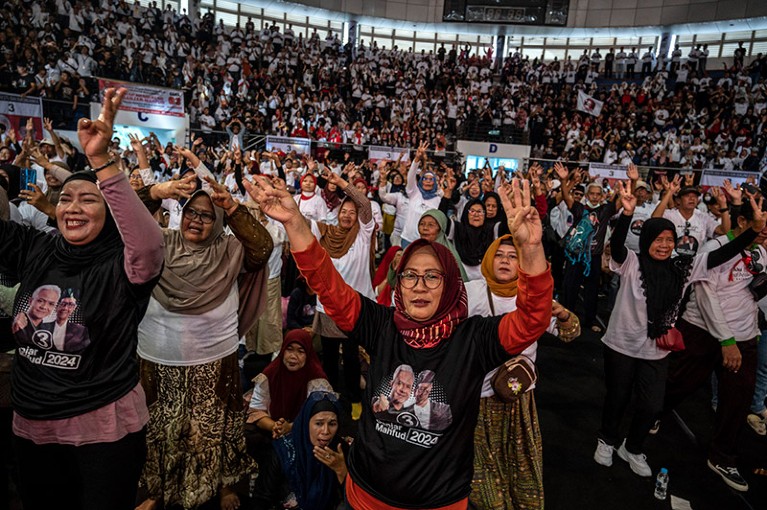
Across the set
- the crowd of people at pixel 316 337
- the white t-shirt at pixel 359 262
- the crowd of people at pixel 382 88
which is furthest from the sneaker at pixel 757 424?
the crowd of people at pixel 382 88

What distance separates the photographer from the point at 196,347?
2418 millimetres

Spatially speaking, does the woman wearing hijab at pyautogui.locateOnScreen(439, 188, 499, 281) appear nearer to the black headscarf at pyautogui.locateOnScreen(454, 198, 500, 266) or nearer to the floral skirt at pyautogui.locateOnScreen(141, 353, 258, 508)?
the black headscarf at pyautogui.locateOnScreen(454, 198, 500, 266)

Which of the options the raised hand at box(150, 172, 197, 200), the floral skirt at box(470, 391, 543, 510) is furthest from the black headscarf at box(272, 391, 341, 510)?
the raised hand at box(150, 172, 197, 200)

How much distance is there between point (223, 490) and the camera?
105 inches

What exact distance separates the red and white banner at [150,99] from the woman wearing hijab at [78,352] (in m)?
10.2

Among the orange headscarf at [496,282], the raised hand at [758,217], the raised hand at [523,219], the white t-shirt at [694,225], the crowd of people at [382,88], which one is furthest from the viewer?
the crowd of people at [382,88]

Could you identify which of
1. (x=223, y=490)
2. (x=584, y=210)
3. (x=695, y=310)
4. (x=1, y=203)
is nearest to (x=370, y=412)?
(x=223, y=490)

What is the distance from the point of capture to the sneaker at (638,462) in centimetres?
317

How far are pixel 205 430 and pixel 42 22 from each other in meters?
14.3

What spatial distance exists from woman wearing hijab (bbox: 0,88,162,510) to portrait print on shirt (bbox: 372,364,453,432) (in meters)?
0.95

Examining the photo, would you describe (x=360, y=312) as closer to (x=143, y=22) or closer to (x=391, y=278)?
(x=391, y=278)

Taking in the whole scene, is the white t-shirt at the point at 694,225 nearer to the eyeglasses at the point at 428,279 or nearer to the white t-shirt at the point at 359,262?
the white t-shirt at the point at 359,262

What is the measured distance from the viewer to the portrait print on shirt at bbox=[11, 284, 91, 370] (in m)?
1.68

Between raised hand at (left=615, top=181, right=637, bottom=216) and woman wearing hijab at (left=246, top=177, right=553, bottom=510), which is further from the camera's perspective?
raised hand at (left=615, top=181, right=637, bottom=216)
